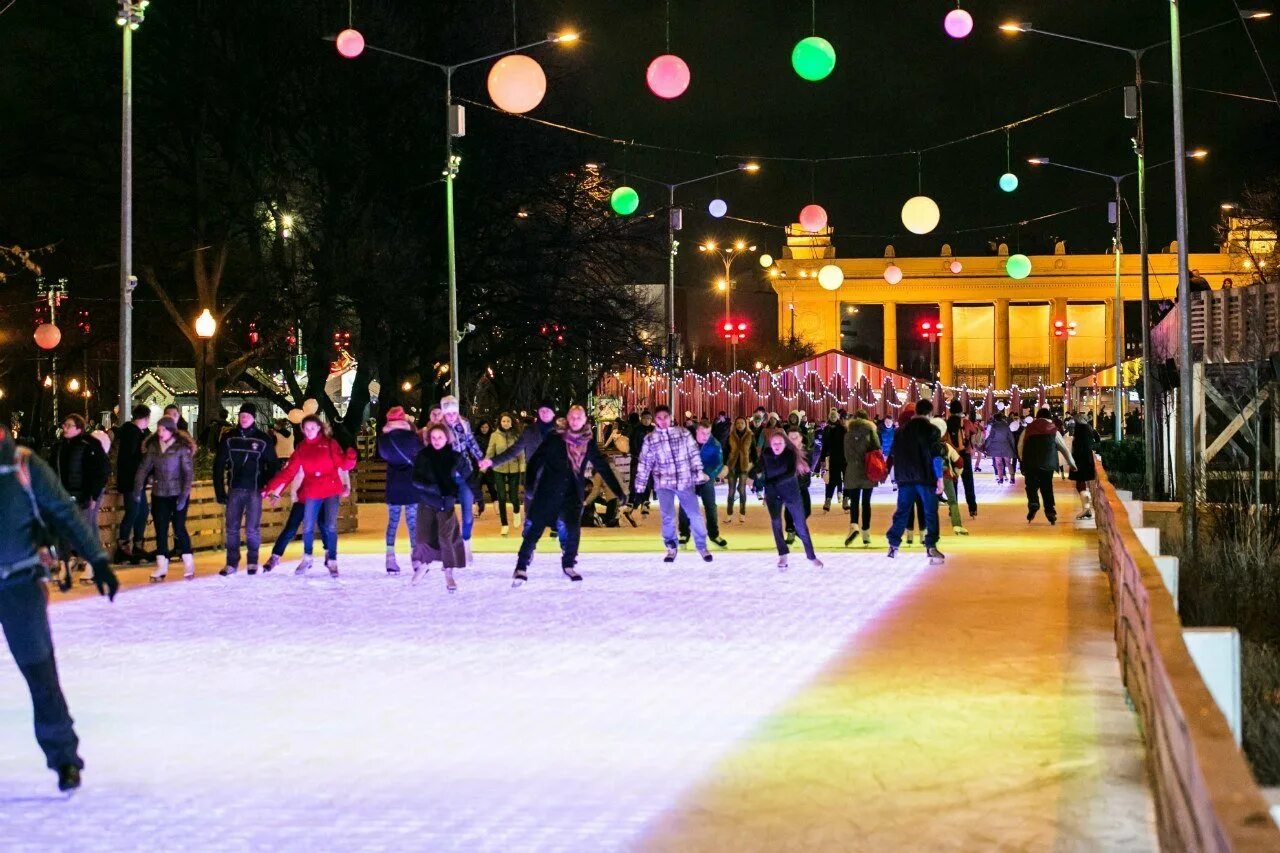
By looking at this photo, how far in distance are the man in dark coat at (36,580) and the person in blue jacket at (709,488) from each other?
13.2 m

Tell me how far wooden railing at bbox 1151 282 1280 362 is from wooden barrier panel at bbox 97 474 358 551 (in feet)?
40.0

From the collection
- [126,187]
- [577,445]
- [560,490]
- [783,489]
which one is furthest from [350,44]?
[783,489]

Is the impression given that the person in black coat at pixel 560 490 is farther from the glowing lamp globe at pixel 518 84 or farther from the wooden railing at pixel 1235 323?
the wooden railing at pixel 1235 323

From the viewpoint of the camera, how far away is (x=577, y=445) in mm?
18688

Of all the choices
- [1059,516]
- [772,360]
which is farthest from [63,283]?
[772,360]

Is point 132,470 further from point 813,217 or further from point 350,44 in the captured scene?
point 813,217

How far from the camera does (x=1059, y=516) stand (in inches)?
1131

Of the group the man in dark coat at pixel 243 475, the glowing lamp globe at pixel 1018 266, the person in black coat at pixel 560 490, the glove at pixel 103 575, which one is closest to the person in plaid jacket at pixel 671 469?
the person in black coat at pixel 560 490

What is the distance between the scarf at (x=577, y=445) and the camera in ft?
60.4

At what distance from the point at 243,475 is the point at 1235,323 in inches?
646

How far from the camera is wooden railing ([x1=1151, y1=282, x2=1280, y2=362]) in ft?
87.9

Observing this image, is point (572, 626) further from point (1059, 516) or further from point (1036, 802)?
point (1059, 516)

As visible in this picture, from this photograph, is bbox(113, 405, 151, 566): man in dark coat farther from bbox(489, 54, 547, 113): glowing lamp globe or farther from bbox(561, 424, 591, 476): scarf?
bbox(489, 54, 547, 113): glowing lamp globe

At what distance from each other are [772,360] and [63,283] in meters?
61.0
